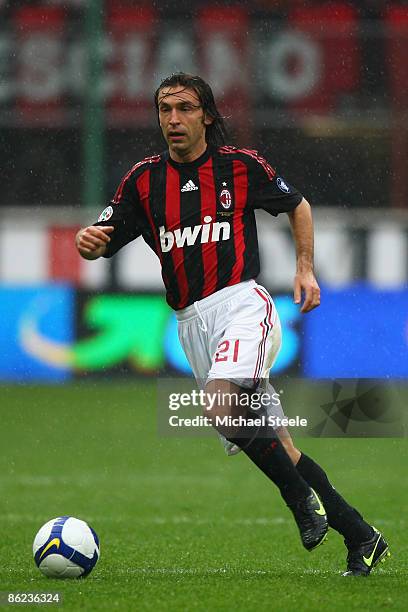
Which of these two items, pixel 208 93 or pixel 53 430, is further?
pixel 53 430

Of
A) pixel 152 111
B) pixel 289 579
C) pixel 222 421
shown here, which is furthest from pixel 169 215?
pixel 152 111

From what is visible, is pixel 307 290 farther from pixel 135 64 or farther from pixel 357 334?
pixel 135 64

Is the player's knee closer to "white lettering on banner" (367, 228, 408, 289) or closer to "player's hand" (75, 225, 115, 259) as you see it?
"player's hand" (75, 225, 115, 259)

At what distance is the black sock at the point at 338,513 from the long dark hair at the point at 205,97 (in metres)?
1.40

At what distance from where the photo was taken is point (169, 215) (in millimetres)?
5082

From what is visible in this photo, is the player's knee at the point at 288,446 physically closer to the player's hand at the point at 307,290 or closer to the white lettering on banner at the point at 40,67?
the player's hand at the point at 307,290

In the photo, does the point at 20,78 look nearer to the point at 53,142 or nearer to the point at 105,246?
the point at 53,142

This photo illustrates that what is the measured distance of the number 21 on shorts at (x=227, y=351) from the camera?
4.77m

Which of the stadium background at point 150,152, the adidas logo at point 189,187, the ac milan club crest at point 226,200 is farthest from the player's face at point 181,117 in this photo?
the stadium background at point 150,152

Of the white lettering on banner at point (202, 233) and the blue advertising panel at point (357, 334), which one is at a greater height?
the white lettering on banner at point (202, 233)

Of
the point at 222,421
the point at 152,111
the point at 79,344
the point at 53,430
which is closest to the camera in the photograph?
the point at 222,421

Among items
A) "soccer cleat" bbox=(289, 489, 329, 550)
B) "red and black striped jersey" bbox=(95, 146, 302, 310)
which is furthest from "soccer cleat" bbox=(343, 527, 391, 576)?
"red and black striped jersey" bbox=(95, 146, 302, 310)

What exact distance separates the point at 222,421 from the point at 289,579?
26.8 inches

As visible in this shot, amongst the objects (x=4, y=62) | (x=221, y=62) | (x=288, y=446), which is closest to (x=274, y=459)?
(x=288, y=446)
